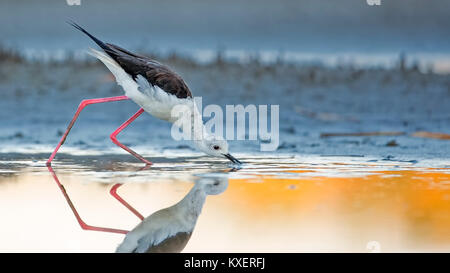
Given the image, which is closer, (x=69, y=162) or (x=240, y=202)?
(x=240, y=202)

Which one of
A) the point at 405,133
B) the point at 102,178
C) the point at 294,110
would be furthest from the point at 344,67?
the point at 102,178

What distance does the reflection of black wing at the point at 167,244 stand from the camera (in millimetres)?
4121

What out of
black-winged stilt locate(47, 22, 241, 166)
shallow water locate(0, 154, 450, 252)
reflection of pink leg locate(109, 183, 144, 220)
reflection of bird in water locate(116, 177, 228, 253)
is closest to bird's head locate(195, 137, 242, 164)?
black-winged stilt locate(47, 22, 241, 166)

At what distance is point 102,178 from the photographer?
20.3 feet

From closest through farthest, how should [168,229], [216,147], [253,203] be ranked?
[168,229] → [253,203] → [216,147]

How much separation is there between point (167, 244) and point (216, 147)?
2.97 meters

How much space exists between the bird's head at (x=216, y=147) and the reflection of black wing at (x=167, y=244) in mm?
2747

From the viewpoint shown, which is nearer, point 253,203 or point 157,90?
point 253,203

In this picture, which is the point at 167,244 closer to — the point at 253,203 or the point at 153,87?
Result: the point at 253,203

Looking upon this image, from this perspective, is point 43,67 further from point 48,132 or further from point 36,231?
point 36,231

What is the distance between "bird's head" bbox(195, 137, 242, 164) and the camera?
7.14 m

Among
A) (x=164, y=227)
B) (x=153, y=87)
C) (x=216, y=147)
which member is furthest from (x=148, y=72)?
(x=164, y=227)

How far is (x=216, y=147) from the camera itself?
7.19 meters
